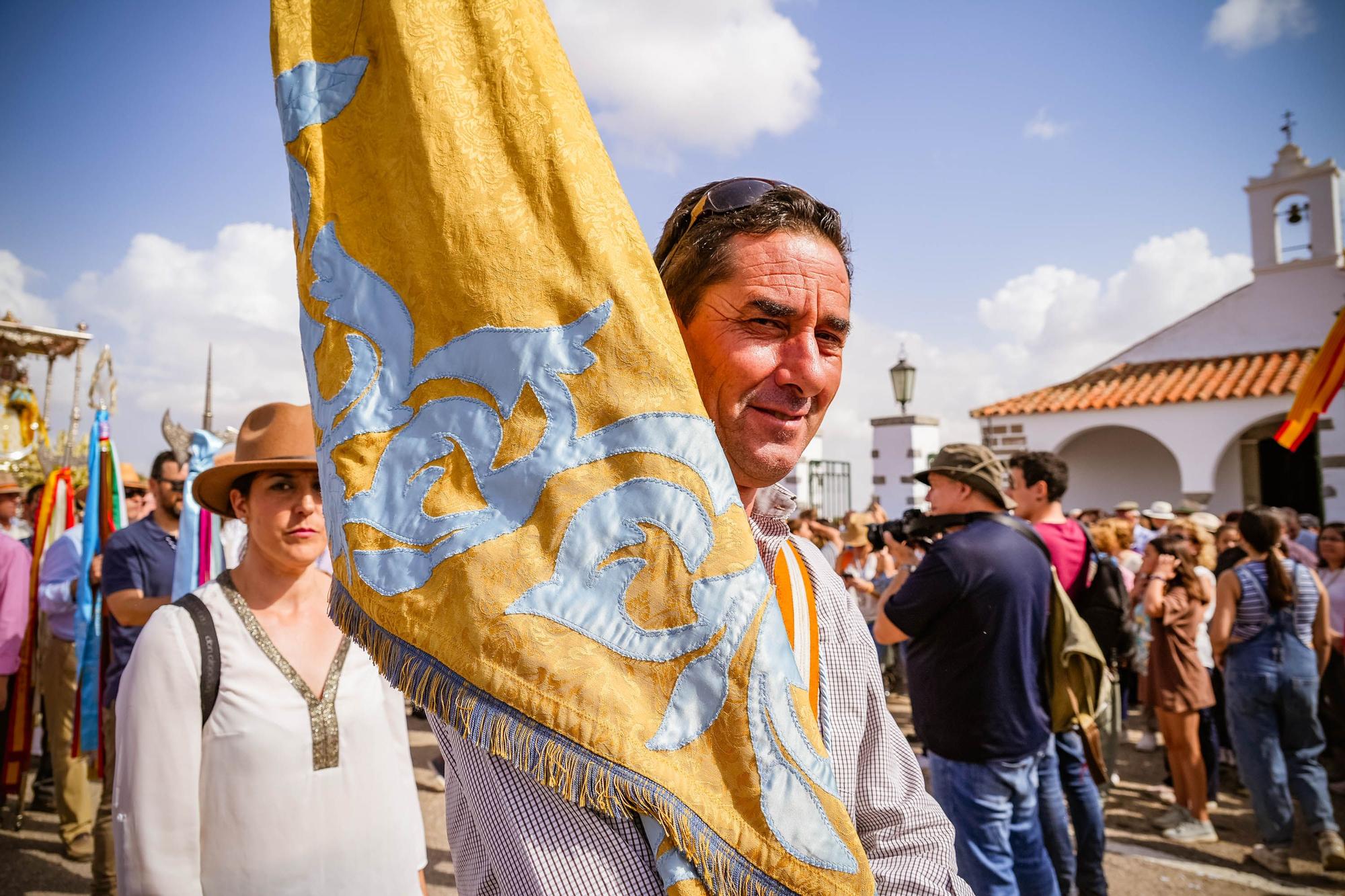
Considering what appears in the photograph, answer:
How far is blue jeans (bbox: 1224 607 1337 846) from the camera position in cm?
494

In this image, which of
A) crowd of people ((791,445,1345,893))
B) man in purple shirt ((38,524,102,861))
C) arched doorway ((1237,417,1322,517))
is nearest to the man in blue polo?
man in purple shirt ((38,524,102,861))

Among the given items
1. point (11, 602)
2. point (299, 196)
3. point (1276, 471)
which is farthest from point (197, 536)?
point (1276, 471)

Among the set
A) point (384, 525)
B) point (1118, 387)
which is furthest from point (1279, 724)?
point (1118, 387)

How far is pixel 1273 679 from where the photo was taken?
5.11 meters

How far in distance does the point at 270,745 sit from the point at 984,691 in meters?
2.78

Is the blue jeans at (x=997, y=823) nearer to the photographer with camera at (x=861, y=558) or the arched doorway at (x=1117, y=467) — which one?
the photographer with camera at (x=861, y=558)

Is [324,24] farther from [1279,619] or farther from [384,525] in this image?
[1279,619]

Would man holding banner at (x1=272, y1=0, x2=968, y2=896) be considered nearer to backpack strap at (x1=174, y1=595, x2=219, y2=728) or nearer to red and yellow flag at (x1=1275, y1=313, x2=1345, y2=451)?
backpack strap at (x1=174, y1=595, x2=219, y2=728)

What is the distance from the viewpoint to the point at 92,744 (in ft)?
13.9

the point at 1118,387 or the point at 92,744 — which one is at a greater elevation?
the point at 1118,387

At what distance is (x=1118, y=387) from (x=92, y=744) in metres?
15.9

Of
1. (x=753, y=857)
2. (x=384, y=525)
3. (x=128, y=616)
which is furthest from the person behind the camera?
(x=128, y=616)

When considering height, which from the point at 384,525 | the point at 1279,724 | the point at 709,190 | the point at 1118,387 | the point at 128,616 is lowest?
the point at 1279,724

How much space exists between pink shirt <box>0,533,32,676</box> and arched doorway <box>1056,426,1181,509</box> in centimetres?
1506
